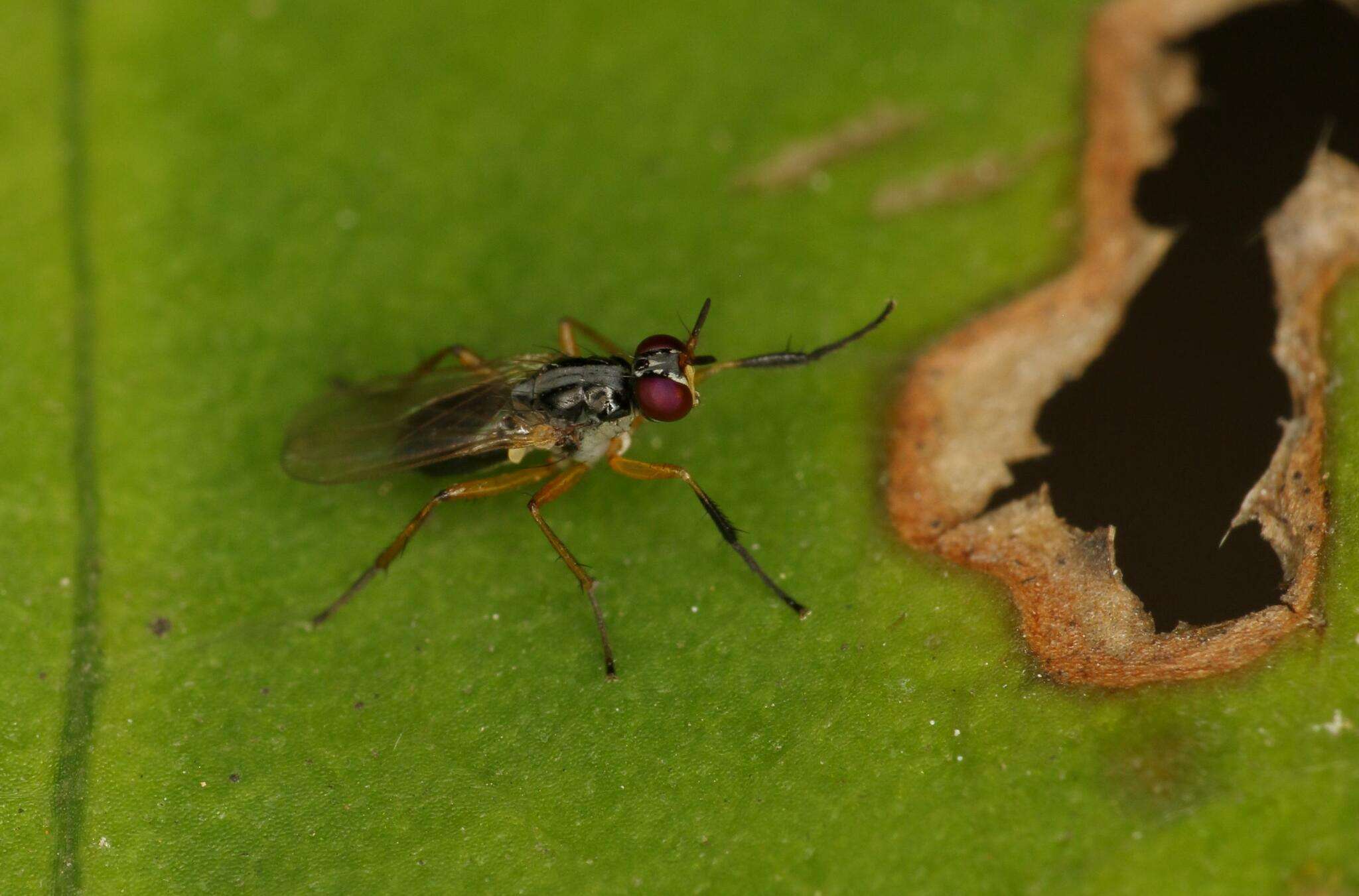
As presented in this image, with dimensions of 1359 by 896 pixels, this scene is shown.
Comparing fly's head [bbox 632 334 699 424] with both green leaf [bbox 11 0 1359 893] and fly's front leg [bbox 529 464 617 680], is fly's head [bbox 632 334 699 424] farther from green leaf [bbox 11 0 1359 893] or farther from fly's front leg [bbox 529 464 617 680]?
fly's front leg [bbox 529 464 617 680]

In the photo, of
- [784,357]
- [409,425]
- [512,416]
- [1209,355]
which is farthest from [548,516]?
[1209,355]

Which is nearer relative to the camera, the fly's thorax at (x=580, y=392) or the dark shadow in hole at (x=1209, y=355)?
the dark shadow in hole at (x=1209, y=355)

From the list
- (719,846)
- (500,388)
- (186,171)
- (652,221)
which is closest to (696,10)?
(652,221)

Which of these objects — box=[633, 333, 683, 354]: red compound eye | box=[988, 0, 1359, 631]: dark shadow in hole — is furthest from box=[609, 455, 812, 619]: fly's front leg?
box=[988, 0, 1359, 631]: dark shadow in hole

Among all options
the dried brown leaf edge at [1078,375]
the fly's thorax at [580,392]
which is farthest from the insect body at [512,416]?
the dried brown leaf edge at [1078,375]

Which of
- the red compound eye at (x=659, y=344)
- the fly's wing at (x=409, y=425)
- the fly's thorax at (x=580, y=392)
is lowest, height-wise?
the fly's wing at (x=409, y=425)

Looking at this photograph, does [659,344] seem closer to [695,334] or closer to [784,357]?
[695,334]

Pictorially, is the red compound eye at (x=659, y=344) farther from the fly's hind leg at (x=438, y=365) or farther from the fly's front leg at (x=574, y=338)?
the fly's hind leg at (x=438, y=365)
